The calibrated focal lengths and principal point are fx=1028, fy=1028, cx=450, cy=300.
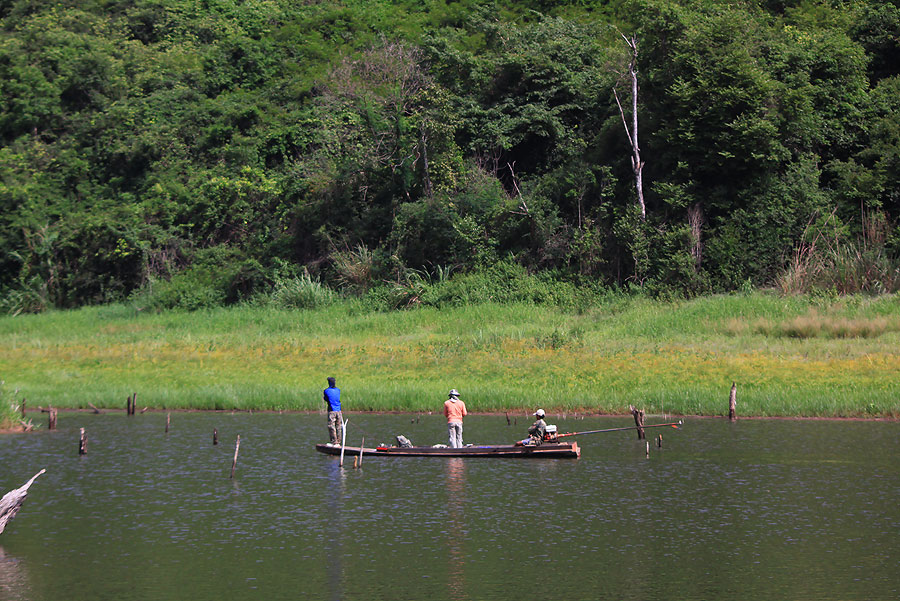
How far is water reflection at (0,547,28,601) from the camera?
15.0 metres

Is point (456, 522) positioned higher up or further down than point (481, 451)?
further down

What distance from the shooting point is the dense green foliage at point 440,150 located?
43031 mm

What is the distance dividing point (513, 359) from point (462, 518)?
1525 centimetres

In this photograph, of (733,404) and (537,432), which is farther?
(733,404)

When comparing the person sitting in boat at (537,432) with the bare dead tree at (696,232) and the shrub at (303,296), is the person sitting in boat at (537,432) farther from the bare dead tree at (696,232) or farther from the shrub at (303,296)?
the shrub at (303,296)

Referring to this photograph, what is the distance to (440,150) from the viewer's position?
163 feet

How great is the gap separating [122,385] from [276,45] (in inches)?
1325

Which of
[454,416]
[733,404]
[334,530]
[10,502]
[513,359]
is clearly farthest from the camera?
[513,359]

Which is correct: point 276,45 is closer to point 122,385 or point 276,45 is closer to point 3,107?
point 3,107

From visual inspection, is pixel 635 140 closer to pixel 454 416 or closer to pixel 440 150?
pixel 440 150

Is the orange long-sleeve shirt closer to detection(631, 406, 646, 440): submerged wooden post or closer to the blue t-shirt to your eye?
the blue t-shirt

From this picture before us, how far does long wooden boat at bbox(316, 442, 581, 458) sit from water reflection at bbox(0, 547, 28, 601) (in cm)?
852

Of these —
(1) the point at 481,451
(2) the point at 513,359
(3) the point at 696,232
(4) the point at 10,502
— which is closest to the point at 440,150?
(3) the point at 696,232

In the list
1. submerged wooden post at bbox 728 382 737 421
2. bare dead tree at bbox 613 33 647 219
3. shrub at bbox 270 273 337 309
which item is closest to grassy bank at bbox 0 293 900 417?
submerged wooden post at bbox 728 382 737 421
